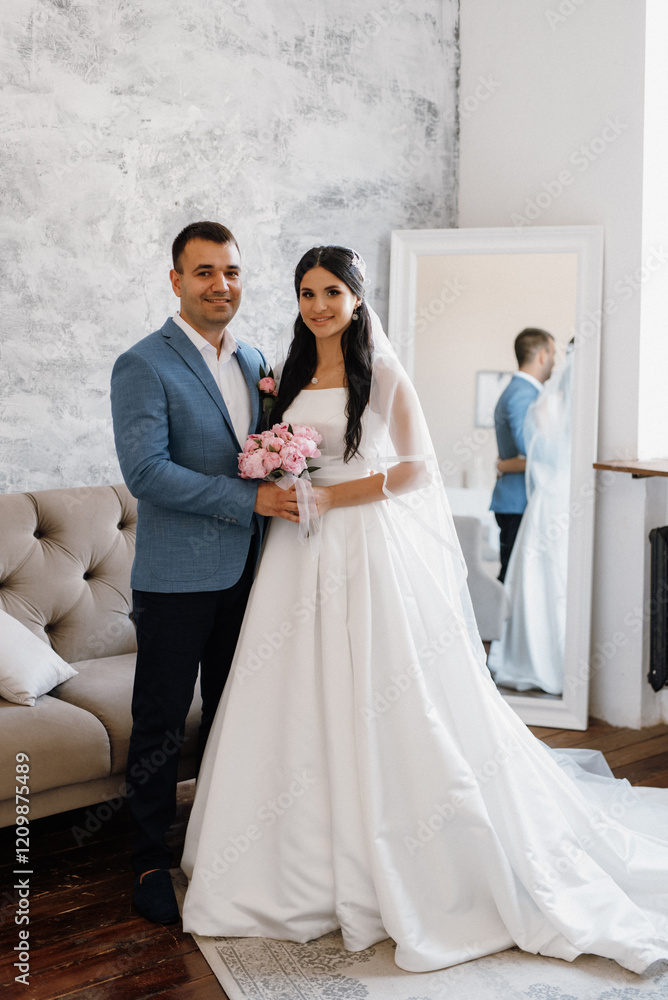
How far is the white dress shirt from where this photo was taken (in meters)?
2.18

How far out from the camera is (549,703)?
11.2 feet

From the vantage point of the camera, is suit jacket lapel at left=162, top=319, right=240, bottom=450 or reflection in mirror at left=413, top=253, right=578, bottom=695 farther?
reflection in mirror at left=413, top=253, right=578, bottom=695

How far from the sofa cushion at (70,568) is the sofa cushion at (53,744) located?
0.43 m

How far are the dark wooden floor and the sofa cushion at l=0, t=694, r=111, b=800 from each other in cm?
28

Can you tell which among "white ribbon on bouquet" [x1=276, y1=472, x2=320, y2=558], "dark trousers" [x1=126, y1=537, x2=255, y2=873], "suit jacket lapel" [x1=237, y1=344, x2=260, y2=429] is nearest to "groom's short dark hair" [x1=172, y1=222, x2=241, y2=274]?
"suit jacket lapel" [x1=237, y1=344, x2=260, y2=429]

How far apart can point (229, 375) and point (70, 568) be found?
0.90 m

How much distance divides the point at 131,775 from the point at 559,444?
206cm

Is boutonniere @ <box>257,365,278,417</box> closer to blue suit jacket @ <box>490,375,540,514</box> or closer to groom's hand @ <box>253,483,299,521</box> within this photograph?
groom's hand @ <box>253,483,299,521</box>

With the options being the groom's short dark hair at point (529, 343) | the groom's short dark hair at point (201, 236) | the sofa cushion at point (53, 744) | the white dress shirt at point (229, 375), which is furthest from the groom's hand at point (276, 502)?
the groom's short dark hair at point (529, 343)

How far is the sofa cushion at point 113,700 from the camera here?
228cm

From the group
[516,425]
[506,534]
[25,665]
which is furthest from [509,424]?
[25,665]

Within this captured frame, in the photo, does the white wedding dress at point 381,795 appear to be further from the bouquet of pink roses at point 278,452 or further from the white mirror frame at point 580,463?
the white mirror frame at point 580,463

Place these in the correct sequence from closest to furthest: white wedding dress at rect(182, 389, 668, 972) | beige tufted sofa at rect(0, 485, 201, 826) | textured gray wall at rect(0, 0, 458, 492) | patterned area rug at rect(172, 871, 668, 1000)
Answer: patterned area rug at rect(172, 871, 668, 1000), white wedding dress at rect(182, 389, 668, 972), beige tufted sofa at rect(0, 485, 201, 826), textured gray wall at rect(0, 0, 458, 492)

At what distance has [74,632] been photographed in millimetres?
2709
